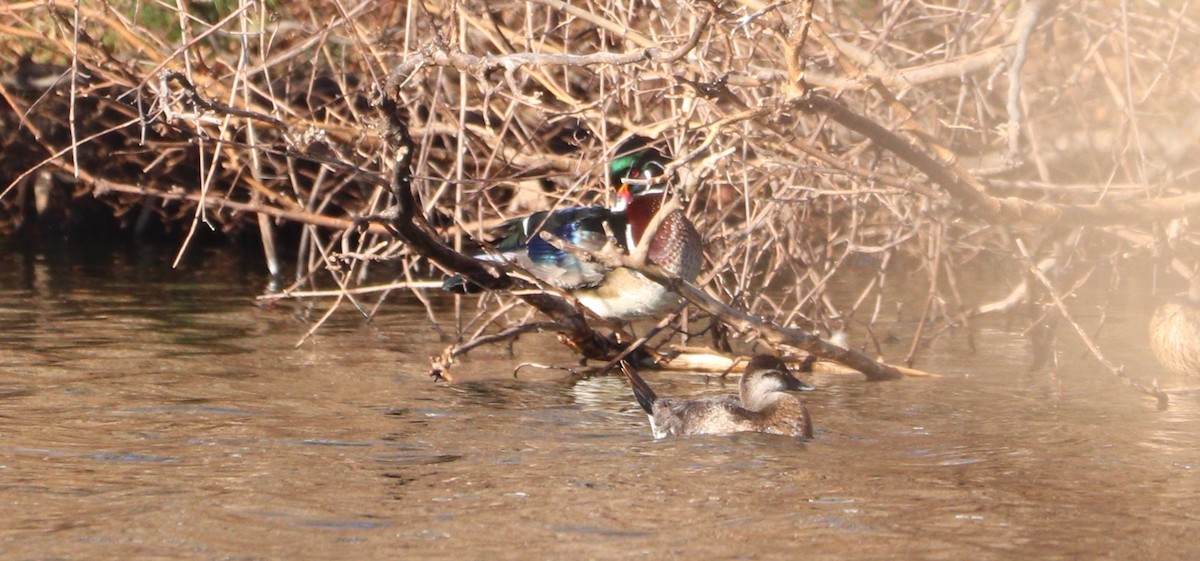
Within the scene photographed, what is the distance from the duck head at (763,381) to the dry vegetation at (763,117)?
2.07 feet

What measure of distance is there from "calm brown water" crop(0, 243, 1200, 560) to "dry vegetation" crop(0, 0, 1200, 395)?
52 cm

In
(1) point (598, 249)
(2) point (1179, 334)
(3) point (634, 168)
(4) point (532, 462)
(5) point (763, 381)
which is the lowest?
(4) point (532, 462)

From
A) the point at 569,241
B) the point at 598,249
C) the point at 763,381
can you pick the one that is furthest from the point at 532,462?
the point at 569,241

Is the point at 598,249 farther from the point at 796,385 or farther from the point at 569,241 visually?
the point at 796,385

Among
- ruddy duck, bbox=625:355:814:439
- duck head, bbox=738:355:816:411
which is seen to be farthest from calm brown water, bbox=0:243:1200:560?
duck head, bbox=738:355:816:411

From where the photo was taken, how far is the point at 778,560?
161 inches

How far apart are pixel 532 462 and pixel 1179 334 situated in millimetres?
3196

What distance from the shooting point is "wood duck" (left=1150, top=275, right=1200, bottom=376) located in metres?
6.72

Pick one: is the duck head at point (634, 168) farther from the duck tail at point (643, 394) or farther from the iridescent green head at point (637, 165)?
the duck tail at point (643, 394)

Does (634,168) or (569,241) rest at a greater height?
(634,168)

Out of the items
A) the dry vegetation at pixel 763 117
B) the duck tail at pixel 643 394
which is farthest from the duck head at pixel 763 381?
the dry vegetation at pixel 763 117

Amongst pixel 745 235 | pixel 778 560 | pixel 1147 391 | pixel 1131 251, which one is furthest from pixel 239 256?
pixel 778 560

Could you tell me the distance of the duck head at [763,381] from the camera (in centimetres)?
623

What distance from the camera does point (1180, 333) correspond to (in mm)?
6773
